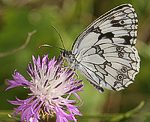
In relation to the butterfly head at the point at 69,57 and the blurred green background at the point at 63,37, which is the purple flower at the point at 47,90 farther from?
the blurred green background at the point at 63,37

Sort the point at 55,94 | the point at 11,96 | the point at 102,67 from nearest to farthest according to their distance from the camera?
the point at 55,94 → the point at 102,67 → the point at 11,96

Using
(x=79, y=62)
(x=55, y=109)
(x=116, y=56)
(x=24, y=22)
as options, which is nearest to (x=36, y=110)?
(x=55, y=109)

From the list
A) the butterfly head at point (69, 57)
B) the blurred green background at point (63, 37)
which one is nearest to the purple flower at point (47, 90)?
the butterfly head at point (69, 57)

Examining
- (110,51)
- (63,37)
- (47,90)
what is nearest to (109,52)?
(110,51)

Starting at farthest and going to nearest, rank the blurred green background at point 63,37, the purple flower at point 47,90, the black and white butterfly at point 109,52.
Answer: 1. the blurred green background at point 63,37
2. the black and white butterfly at point 109,52
3. the purple flower at point 47,90

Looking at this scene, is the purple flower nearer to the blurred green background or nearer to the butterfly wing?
the butterfly wing

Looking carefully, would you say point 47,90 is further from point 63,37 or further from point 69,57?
point 63,37

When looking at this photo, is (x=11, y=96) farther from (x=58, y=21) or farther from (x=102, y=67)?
(x=102, y=67)
